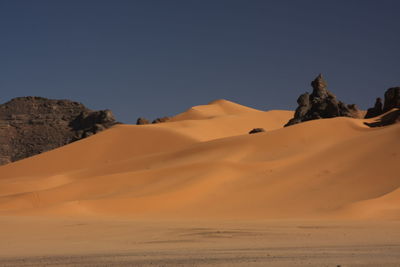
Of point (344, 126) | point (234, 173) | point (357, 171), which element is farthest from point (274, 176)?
point (344, 126)

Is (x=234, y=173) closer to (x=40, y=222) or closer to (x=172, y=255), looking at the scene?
(x=40, y=222)

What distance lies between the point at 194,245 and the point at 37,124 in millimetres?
92046

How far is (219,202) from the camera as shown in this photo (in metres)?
20.1

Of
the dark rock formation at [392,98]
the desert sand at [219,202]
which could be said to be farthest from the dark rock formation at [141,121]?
the dark rock formation at [392,98]

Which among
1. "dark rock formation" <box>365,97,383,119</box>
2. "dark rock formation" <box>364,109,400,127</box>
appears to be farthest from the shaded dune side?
"dark rock formation" <box>365,97,383,119</box>

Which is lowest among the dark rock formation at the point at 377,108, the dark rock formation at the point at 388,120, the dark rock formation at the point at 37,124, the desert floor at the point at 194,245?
the desert floor at the point at 194,245

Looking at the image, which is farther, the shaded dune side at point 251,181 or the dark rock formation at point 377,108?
the dark rock formation at point 377,108

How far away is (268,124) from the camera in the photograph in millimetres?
67250

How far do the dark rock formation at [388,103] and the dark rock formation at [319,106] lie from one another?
1.87 meters

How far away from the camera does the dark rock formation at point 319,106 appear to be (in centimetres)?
3625

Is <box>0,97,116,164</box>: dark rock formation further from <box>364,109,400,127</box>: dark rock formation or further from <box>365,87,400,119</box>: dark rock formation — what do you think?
<box>364,109,400,127</box>: dark rock formation

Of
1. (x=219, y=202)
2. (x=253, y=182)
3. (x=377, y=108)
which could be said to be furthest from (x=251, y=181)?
(x=377, y=108)

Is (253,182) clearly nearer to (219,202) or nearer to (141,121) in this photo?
(219,202)

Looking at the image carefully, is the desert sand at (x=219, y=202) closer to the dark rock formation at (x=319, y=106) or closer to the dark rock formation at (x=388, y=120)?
the dark rock formation at (x=388, y=120)
